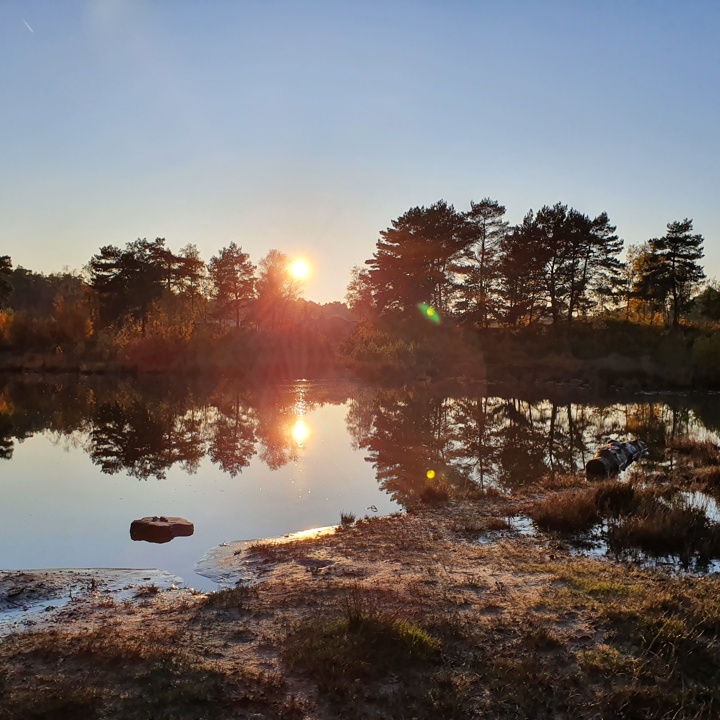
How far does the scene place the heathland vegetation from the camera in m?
52.9

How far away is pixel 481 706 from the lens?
5.02 meters

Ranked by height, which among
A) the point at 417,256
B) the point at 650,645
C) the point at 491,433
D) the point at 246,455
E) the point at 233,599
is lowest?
the point at 246,455

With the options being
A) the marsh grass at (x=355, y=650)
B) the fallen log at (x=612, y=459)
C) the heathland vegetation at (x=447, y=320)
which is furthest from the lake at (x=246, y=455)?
the heathland vegetation at (x=447, y=320)

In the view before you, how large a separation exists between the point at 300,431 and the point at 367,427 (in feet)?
9.91

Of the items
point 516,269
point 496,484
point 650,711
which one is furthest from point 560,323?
point 650,711

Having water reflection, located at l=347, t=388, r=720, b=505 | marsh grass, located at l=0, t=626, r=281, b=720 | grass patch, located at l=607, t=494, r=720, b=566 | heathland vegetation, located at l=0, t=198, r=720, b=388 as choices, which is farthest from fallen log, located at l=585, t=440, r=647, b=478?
heathland vegetation, located at l=0, t=198, r=720, b=388

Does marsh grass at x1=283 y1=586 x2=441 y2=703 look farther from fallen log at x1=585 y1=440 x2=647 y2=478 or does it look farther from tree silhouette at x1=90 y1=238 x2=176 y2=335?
tree silhouette at x1=90 y1=238 x2=176 y2=335

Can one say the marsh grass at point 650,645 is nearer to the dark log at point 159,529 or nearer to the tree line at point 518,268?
the dark log at point 159,529

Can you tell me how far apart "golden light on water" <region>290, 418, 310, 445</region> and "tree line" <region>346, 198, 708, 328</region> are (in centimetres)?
3600

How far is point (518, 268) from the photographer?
5866 centimetres

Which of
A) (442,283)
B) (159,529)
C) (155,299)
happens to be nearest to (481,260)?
(442,283)

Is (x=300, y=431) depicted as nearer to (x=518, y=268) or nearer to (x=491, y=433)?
(x=491, y=433)

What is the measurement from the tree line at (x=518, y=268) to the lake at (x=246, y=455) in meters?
22.3

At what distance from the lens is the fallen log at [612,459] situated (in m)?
17.0
